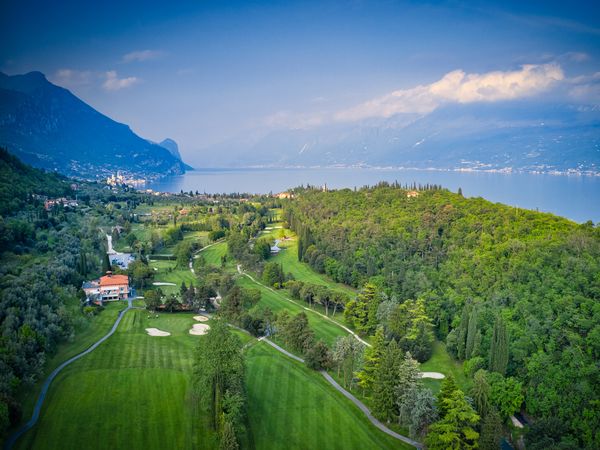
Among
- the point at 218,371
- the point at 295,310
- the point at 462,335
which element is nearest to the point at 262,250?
the point at 295,310

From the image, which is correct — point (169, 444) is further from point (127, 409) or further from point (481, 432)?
point (481, 432)

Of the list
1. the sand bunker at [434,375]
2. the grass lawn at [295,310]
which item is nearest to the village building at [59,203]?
the grass lawn at [295,310]

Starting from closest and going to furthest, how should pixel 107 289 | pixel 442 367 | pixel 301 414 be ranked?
1. pixel 301 414
2. pixel 442 367
3. pixel 107 289

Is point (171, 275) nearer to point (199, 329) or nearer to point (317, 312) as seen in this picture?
point (199, 329)

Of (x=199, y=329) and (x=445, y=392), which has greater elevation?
(x=445, y=392)

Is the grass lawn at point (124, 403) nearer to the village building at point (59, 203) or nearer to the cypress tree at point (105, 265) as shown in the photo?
the cypress tree at point (105, 265)

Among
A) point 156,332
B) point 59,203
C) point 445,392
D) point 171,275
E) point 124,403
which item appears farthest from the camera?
point 59,203
